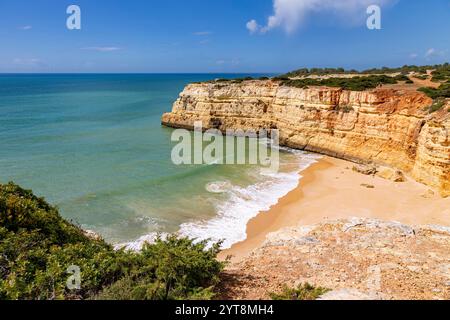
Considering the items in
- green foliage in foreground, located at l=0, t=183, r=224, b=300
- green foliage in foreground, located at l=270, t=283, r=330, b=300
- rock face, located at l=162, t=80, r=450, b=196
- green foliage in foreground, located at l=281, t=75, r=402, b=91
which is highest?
green foliage in foreground, located at l=281, t=75, r=402, b=91

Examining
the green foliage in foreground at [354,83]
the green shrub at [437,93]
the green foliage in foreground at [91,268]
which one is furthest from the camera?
the green foliage in foreground at [354,83]

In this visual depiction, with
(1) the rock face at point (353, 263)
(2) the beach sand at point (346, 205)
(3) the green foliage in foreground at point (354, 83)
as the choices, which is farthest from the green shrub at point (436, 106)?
(1) the rock face at point (353, 263)

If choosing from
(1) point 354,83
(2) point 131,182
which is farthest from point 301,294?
(1) point 354,83

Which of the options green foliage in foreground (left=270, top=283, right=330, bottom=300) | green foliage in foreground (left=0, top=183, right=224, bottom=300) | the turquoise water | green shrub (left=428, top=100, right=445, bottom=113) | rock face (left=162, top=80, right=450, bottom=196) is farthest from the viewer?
green shrub (left=428, top=100, right=445, bottom=113)

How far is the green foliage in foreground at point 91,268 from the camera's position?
5.50 m

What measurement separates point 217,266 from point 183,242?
1.16 meters

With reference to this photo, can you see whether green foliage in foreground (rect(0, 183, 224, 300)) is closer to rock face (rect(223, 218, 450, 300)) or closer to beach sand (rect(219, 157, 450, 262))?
rock face (rect(223, 218, 450, 300))

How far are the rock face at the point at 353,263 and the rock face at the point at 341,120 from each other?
35.6 ft

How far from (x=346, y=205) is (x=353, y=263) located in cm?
1057

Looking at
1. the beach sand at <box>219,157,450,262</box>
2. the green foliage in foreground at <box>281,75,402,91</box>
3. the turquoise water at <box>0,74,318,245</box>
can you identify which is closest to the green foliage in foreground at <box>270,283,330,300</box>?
the beach sand at <box>219,157,450,262</box>

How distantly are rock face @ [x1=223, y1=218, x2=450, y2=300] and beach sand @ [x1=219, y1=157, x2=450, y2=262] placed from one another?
397 cm

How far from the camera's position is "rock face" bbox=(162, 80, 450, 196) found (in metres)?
19.7

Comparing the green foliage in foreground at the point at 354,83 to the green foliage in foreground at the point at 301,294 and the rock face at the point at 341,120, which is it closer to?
the rock face at the point at 341,120
